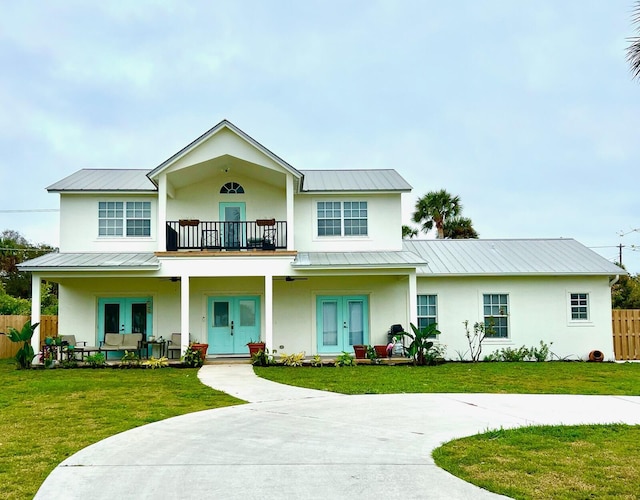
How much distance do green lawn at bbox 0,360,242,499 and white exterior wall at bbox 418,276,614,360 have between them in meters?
9.07

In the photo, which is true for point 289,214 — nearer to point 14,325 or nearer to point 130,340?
point 130,340

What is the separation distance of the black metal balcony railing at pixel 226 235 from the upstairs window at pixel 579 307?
1044 centimetres

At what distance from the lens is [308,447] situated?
7.71 meters

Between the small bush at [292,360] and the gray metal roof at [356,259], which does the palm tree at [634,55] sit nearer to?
the gray metal roof at [356,259]

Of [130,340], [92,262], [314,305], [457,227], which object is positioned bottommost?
[130,340]

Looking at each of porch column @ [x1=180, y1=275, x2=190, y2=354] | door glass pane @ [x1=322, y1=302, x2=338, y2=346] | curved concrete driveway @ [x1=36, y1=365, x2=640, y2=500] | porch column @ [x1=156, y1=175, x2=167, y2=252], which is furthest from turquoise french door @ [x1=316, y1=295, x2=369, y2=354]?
curved concrete driveway @ [x1=36, y1=365, x2=640, y2=500]

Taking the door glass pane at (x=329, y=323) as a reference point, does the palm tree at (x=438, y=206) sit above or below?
above

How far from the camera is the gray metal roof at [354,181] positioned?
2111 cm

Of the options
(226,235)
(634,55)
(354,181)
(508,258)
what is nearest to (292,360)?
(226,235)

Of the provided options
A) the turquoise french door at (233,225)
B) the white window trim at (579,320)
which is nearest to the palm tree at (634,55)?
the turquoise french door at (233,225)

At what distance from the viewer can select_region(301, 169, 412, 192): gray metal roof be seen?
21109mm

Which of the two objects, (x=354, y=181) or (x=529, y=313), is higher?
(x=354, y=181)

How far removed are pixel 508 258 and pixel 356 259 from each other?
21.1 ft

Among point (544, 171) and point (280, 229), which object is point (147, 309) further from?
point (544, 171)
